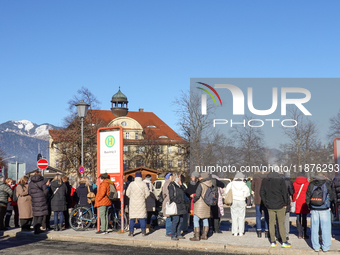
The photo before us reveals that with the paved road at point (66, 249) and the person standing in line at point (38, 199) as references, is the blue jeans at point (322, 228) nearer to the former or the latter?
the paved road at point (66, 249)

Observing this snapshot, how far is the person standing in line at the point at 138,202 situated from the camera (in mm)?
12500

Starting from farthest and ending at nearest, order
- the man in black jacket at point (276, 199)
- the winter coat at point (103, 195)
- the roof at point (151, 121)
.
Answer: the roof at point (151, 121) < the winter coat at point (103, 195) < the man in black jacket at point (276, 199)

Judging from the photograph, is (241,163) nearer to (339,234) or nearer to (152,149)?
(339,234)

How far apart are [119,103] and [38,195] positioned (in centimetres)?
9101

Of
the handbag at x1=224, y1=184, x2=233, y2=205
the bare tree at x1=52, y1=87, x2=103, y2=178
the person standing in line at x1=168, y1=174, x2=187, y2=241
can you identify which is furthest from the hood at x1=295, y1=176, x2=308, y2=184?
the bare tree at x1=52, y1=87, x2=103, y2=178

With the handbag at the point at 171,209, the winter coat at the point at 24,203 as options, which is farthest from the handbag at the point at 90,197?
the handbag at the point at 171,209

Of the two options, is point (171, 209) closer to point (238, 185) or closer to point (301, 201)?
point (238, 185)

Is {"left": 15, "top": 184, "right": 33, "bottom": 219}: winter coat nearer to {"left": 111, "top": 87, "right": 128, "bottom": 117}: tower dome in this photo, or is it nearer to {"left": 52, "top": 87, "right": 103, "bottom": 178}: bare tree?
{"left": 52, "top": 87, "right": 103, "bottom": 178}: bare tree

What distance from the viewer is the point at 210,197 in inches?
468

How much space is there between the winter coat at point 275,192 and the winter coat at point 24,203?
25.3ft

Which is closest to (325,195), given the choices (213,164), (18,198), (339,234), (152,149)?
(339,234)

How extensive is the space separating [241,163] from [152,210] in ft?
13.8

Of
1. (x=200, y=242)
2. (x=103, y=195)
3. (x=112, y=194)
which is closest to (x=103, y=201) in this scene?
(x=103, y=195)

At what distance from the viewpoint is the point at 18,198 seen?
47.4 feet
